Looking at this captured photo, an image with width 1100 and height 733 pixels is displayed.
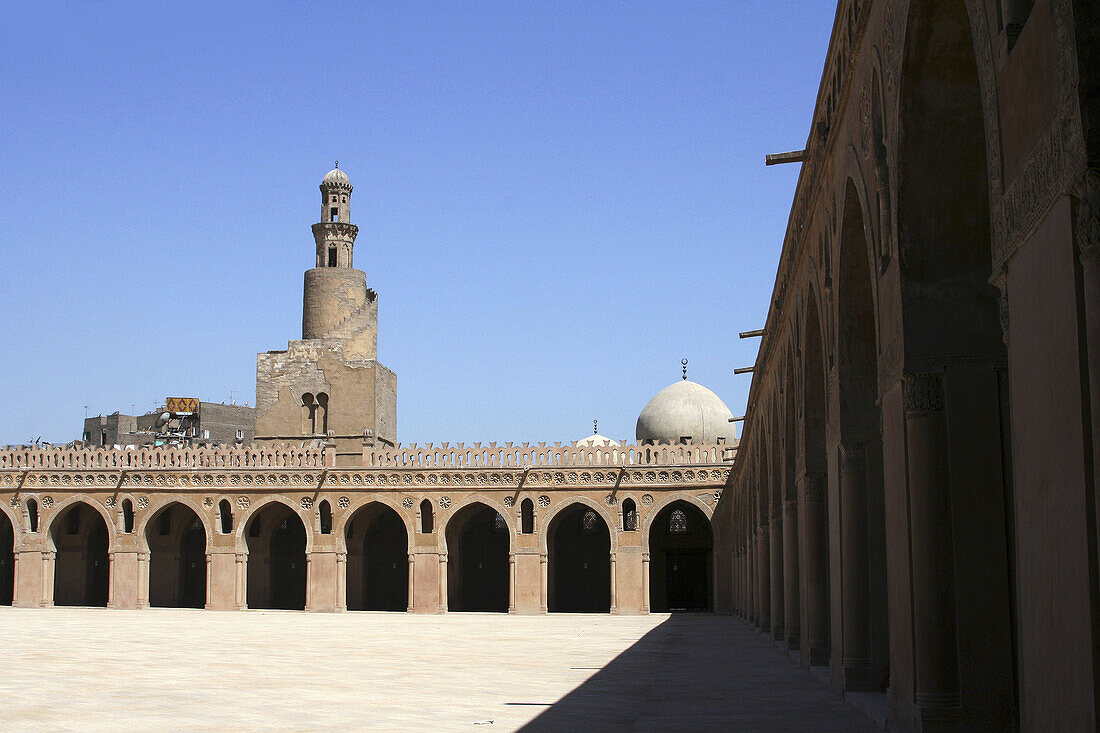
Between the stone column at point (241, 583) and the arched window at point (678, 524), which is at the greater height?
the arched window at point (678, 524)

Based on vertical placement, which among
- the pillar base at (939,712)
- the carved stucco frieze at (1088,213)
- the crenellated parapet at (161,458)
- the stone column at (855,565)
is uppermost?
the crenellated parapet at (161,458)

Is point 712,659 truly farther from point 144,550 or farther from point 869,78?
point 144,550

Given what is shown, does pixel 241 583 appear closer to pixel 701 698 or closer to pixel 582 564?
pixel 582 564

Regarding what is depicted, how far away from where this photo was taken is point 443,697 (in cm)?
1041

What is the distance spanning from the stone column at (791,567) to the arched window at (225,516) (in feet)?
76.5

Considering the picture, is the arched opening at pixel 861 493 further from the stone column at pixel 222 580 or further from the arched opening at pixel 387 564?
the arched opening at pixel 387 564

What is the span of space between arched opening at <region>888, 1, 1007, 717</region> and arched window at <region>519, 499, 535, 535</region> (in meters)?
27.1

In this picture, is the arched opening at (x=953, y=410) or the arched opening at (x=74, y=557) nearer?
the arched opening at (x=953, y=410)

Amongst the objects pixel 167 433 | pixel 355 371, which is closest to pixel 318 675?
pixel 355 371

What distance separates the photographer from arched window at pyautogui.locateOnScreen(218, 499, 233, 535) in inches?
1380

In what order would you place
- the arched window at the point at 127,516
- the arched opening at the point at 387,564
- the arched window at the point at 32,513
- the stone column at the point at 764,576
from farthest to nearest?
the arched opening at the point at 387,564 → the arched window at the point at 32,513 → the arched window at the point at 127,516 → the stone column at the point at 764,576

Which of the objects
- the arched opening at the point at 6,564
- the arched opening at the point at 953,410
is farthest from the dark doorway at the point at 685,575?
the arched opening at the point at 953,410

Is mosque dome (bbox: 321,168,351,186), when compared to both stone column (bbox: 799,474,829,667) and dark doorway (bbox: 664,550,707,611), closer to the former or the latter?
dark doorway (bbox: 664,550,707,611)

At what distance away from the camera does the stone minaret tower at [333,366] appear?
40.0m
